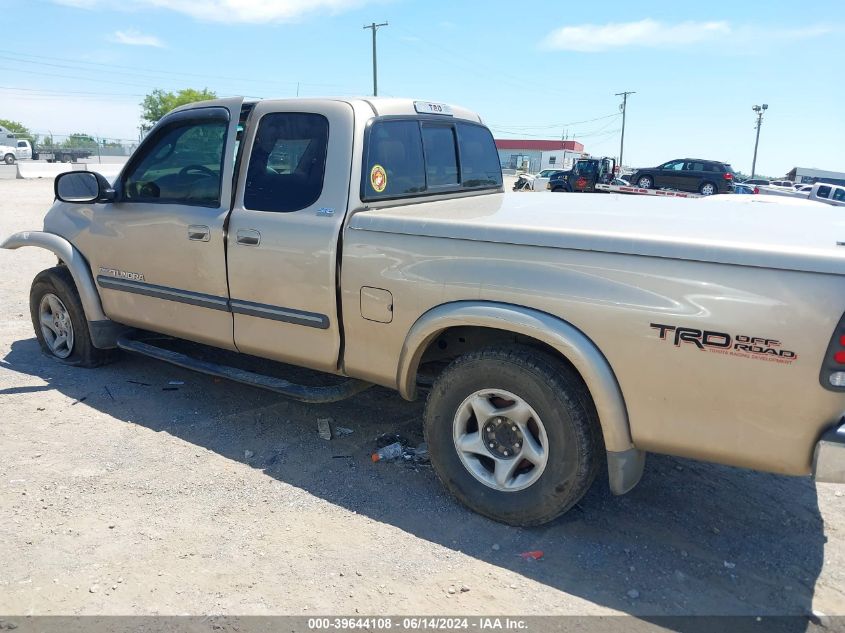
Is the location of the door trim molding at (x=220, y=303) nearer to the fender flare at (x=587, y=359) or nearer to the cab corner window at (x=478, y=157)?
the fender flare at (x=587, y=359)

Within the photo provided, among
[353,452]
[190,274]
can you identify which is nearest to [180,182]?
[190,274]

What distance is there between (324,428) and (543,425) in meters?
1.76

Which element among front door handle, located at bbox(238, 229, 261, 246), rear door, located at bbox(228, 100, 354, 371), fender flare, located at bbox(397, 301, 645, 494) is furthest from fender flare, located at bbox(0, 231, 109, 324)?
fender flare, located at bbox(397, 301, 645, 494)

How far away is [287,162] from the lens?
3.80 metres

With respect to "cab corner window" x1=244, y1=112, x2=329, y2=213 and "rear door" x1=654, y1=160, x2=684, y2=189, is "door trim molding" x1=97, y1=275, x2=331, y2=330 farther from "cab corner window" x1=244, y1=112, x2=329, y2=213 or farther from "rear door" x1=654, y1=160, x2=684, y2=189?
"rear door" x1=654, y1=160, x2=684, y2=189

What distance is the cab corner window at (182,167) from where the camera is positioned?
4078 millimetres

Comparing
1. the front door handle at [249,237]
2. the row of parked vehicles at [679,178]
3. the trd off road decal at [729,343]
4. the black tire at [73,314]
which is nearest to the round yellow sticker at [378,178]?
the front door handle at [249,237]

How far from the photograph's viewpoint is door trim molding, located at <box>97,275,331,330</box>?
3.64 meters

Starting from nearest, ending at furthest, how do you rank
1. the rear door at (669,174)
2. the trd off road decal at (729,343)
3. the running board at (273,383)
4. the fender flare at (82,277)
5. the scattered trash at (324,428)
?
the trd off road decal at (729,343) < the running board at (273,383) < the scattered trash at (324,428) < the fender flare at (82,277) < the rear door at (669,174)

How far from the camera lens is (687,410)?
8.52ft

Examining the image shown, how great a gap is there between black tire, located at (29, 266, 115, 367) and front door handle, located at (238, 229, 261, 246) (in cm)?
202

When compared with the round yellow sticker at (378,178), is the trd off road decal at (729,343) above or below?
below

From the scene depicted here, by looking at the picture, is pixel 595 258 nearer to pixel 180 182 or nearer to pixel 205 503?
pixel 205 503

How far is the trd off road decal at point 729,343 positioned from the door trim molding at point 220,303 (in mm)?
1813
